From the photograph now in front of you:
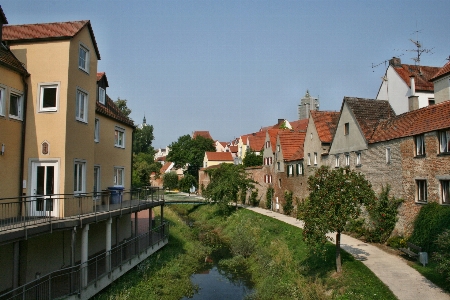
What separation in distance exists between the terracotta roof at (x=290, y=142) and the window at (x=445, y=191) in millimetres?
21424

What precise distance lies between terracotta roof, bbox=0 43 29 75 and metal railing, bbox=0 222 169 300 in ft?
25.2

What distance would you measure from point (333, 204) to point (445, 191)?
681cm

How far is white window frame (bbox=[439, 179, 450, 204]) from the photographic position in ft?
56.6

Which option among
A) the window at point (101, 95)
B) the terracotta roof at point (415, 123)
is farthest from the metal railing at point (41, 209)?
the terracotta roof at point (415, 123)

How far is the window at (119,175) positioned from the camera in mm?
22781

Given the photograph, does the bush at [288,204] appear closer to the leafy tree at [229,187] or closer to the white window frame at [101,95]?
the leafy tree at [229,187]

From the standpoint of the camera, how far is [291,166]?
3738 cm

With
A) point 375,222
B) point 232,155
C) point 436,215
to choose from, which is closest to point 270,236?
point 375,222

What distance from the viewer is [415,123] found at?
A: 20078 millimetres

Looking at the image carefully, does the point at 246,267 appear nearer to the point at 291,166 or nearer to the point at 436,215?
the point at 436,215

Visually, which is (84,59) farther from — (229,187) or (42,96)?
(229,187)

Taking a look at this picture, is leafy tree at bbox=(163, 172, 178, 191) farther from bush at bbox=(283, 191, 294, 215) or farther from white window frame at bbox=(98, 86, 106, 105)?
white window frame at bbox=(98, 86, 106, 105)

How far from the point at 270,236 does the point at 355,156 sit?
8478mm

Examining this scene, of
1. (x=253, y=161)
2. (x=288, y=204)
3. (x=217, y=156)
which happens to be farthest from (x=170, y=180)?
(x=288, y=204)
